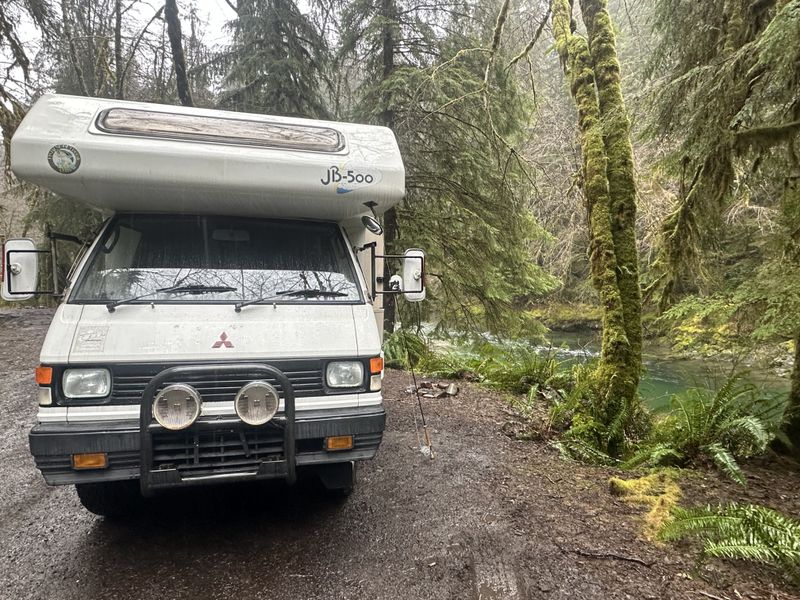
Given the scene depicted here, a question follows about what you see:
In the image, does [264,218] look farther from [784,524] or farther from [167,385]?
[784,524]

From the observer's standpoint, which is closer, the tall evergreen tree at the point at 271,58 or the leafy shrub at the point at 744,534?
the leafy shrub at the point at 744,534

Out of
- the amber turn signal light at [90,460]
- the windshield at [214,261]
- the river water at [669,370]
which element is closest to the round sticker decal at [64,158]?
the windshield at [214,261]

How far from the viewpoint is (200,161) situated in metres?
3.23

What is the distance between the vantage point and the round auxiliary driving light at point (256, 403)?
2848 mm

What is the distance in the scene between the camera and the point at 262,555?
3.03m

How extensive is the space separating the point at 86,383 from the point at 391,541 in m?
2.18

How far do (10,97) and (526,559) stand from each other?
10.8m

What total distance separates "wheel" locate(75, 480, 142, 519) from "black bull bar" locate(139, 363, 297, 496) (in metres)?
0.79

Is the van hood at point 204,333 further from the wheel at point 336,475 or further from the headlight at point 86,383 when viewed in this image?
the wheel at point 336,475

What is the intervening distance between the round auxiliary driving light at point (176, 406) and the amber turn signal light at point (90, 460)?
0.41 meters

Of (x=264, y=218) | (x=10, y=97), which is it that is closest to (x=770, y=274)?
(x=264, y=218)

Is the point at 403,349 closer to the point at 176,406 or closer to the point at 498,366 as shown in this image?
the point at 498,366

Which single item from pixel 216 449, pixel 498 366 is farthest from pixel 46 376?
pixel 498 366

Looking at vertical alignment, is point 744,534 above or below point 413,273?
below
